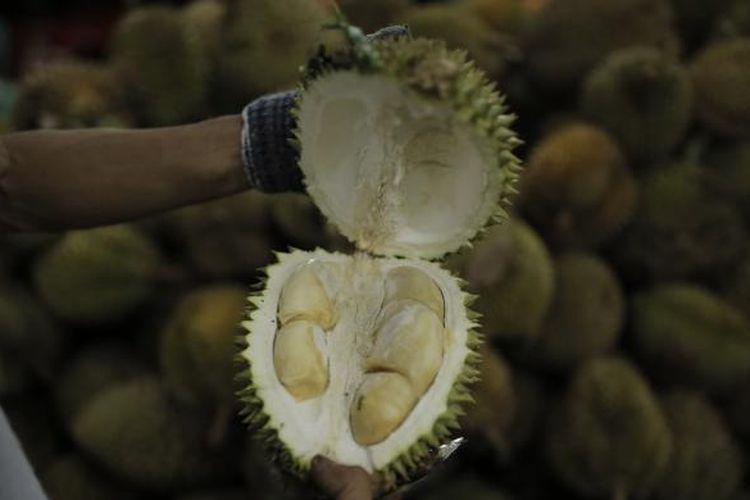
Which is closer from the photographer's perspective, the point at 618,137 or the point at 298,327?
the point at 298,327

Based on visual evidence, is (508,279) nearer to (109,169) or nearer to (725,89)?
(725,89)

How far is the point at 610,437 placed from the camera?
1.84 meters

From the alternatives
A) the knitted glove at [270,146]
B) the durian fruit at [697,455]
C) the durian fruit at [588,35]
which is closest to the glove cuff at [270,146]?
the knitted glove at [270,146]

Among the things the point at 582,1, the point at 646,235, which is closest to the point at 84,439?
the point at 646,235

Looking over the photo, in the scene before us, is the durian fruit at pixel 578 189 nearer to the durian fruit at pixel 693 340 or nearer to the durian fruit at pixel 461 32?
the durian fruit at pixel 693 340

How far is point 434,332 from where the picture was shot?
969mm

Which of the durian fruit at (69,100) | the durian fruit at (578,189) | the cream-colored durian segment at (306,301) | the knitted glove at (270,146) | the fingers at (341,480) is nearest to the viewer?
the fingers at (341,480)

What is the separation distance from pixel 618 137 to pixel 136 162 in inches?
49.9

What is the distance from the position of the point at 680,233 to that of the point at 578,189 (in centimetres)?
25

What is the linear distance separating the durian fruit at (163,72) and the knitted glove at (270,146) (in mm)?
1082

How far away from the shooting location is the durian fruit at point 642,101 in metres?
2.09

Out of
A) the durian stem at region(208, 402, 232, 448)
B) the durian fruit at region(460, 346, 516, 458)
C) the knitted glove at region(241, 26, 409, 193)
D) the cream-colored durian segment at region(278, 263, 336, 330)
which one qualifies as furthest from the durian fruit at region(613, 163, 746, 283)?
the cream-colored durian segment at region(278, 263, 336, 330)

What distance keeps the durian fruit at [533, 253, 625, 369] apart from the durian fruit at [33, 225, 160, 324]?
0.81 metres

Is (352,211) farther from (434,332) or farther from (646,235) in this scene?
(646,235)
